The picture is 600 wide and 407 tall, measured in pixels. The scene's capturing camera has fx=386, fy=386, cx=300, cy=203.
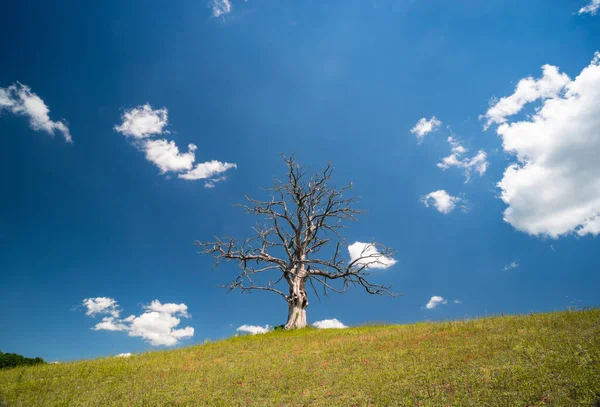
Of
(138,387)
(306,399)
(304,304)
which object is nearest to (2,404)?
(138,387)

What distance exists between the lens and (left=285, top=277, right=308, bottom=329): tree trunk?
25844 mm

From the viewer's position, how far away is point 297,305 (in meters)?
26.5

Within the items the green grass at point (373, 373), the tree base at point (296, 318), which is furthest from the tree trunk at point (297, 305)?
the green grass at point (373, 373)

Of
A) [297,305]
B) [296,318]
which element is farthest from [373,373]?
[297,305]

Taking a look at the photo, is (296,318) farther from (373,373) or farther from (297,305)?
(373,373)

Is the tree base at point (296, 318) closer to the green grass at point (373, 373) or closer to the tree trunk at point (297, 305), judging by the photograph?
the tree trunk at point (297, 305)

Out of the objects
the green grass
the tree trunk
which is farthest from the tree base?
the green grass

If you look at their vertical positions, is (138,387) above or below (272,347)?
below

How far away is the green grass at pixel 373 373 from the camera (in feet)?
30.0

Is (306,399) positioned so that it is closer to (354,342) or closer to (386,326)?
(354,342)

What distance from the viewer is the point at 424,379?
10352mm

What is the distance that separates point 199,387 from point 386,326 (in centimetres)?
1375

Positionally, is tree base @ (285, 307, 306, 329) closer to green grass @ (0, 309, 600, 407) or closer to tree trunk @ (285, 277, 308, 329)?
tree trunk @ (285, 277, 308, 329)

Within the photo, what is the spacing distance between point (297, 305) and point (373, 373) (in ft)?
50.4
